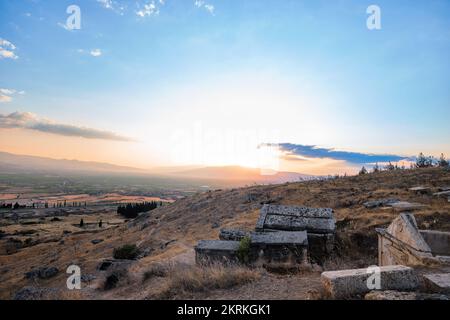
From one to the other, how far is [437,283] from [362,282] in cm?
107

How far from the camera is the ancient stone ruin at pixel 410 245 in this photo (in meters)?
6.14

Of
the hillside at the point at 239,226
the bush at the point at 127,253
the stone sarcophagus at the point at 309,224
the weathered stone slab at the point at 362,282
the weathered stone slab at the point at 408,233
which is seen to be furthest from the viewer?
the bush at the point at 127,253

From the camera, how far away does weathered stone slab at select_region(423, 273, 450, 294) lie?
13.7 feet

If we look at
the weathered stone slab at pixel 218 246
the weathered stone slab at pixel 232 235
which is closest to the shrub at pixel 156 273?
the weathered stone slab at pixel 218 246

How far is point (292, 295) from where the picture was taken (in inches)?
184

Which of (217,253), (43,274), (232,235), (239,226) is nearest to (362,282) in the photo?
(217,253)

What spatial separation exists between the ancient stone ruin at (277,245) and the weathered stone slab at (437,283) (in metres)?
2.84

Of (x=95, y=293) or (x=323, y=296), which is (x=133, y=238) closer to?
(x=95, y=293)

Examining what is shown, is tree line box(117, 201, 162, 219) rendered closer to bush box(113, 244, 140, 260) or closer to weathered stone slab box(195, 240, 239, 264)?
bush box(113, 244, 140, 260)

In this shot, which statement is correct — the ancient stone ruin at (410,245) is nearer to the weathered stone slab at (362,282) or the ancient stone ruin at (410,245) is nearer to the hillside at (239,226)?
the hillside at (239,226)

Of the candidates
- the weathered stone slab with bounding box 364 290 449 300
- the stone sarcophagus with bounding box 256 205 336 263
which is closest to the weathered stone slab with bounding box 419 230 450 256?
the stone sarcophagus with bounding box 256 205 336 263

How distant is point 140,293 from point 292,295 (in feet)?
10.4

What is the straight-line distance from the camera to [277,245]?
7.42m

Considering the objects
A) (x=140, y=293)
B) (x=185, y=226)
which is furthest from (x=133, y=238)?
(x=140, y=293)
